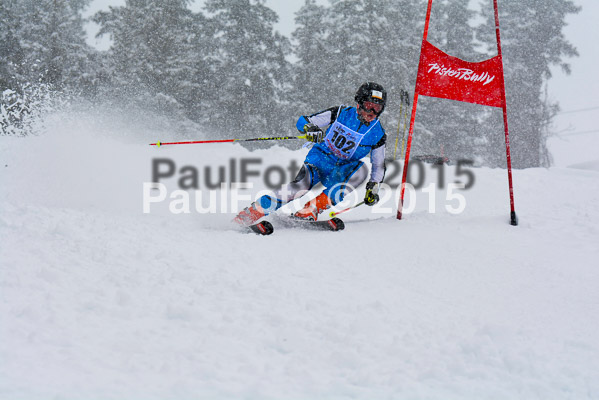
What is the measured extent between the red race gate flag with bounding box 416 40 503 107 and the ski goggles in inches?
44.8

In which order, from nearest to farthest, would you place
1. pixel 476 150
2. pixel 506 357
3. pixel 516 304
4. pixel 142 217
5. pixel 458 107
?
pixel 506 357, pixel 516 304, pixel 142 217, pixel 458 107, pixel 476 150

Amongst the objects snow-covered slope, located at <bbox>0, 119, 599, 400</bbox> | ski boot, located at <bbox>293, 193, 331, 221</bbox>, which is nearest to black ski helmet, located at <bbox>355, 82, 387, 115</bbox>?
ski boot, located at <bbox>293, 193, 331, 221</bbox>

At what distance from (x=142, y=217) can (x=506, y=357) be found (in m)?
4.15

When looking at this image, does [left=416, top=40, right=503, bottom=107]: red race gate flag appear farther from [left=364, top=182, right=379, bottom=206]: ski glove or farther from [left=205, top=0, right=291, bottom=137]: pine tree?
[left=205, top=0, right=291, bottom=137]: pine tree

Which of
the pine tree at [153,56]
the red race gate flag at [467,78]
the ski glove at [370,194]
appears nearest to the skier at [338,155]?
the ski glove at [370,194]

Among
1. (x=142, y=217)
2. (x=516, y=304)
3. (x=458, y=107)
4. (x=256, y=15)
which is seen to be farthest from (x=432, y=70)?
(x=458, y=107)

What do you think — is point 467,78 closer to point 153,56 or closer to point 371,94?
point 371,94

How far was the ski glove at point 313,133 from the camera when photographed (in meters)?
6.12

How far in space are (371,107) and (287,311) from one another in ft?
11.2

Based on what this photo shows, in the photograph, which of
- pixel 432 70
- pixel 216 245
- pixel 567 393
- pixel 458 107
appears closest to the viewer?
pixel 567 393

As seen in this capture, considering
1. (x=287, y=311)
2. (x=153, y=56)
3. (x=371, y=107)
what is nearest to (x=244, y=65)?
(x=153, y=56)

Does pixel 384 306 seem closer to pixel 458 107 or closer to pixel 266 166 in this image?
pixel 266 166

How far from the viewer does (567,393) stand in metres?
2.33

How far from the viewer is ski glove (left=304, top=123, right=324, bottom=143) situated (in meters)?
6.12
